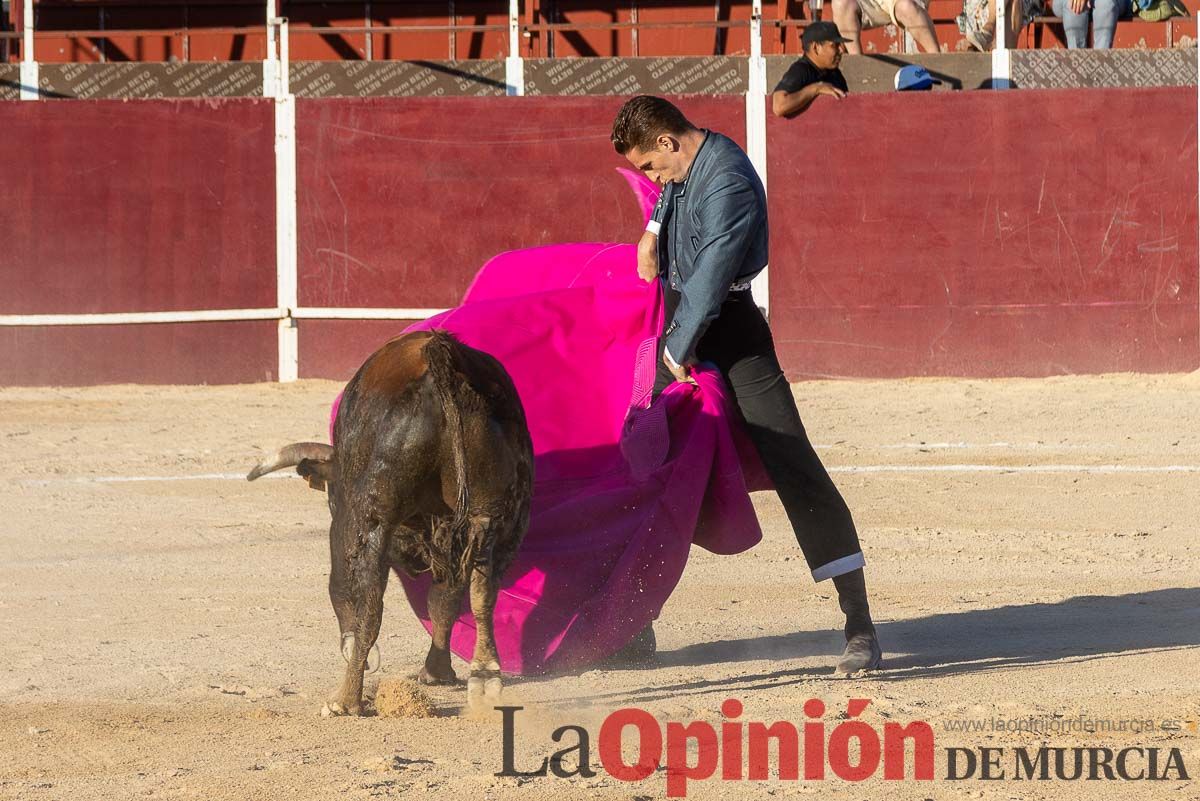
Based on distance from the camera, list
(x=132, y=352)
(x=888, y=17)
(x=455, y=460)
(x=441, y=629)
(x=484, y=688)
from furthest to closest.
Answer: (x=888, y=17) → (x=132, y=352) → (x=441, y=629) → (x=484, y=688) → (x=455, y=460)

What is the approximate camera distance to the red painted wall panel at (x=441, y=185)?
31.7 ft

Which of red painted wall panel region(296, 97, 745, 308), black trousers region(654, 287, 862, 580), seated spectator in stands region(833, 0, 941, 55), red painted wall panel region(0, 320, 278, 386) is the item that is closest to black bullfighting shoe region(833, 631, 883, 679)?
black trousers region(654, 287, 862, 580)

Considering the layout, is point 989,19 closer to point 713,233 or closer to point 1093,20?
point 1093,20

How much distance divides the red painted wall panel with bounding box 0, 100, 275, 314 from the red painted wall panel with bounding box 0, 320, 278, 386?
0.14 metres

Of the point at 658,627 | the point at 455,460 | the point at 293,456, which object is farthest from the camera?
the point at 658,627

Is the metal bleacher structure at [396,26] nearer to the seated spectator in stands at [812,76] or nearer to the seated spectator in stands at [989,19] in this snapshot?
the seated spectator in stands at [989,19]

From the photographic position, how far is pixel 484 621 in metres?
3.39

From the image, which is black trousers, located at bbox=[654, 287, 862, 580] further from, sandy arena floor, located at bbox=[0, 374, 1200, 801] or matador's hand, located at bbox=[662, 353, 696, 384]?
sandy arena floor, located at bbox=[0, 374, 1200, 801]

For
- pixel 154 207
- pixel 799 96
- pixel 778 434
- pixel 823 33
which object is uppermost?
pixel 823 33

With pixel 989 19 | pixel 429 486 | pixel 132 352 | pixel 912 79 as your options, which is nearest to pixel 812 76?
pixel 912 79

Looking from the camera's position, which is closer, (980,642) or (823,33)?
(980,642)

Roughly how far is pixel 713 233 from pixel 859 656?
1032 mm

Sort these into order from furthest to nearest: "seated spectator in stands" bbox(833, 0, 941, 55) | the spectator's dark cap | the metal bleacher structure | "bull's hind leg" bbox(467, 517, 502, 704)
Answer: the metal bleacher structure
"seated spectator in stands" bbox(833, 0, 941, 55)
the spectator's dark cap
"bull's hind leg" bbox(467, 517, 502, 704)

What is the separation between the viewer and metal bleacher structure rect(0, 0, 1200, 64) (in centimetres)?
1263
